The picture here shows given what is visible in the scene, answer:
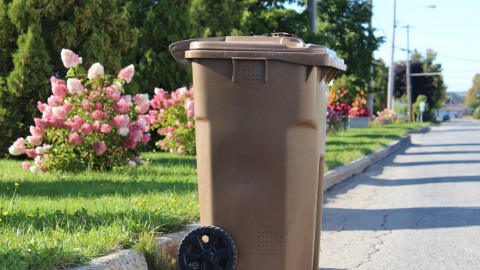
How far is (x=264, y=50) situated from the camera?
464 cm

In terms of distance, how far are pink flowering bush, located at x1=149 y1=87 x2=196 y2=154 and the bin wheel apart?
744cm

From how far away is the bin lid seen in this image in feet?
15.2

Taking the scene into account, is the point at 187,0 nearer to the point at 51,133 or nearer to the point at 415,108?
the point at 51,133

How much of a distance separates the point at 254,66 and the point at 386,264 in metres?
2.25

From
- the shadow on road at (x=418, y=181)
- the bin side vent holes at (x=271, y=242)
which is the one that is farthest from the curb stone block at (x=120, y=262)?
the shadow on road at (x=418, y=181)

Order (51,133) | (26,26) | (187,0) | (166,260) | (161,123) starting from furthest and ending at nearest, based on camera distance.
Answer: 1. (187,0)
2. (161,123)
3. (26,26)
4. (51,133)
5. (166,260)

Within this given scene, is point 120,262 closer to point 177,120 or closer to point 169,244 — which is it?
point 169,244

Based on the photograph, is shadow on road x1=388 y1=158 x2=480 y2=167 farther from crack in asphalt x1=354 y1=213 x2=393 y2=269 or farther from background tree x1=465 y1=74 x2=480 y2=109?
background tree x1=465 y1=74 x2=480 y2=109

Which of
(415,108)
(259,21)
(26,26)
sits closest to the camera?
(26,26)

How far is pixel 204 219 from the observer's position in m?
4.81

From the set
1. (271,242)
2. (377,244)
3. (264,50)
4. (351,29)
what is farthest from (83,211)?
(351,29)

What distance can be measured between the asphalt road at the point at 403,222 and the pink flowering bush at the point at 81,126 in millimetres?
2827

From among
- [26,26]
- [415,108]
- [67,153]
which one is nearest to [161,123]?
[26,26]

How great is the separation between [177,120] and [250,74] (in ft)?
25.5
